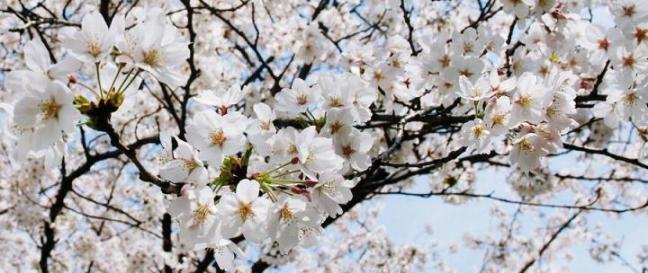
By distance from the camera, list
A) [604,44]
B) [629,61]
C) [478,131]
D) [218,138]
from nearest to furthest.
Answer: [218,138], [478,131], [629,61], [604,44]

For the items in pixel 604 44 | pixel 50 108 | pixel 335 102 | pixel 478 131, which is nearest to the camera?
pixel 50 108

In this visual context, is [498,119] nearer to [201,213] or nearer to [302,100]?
[302,100]

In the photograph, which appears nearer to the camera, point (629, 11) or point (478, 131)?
point (478, 131)

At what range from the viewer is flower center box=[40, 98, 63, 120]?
151 cm

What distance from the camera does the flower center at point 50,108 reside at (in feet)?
4.96

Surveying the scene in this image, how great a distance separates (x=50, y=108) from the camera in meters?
1.53

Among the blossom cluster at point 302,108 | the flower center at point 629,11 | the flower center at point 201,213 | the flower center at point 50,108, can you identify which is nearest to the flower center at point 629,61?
the blossom cluster at point 302,108

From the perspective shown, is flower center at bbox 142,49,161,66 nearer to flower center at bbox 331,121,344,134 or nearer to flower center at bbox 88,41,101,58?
flower center at bbox 88,41,101,58

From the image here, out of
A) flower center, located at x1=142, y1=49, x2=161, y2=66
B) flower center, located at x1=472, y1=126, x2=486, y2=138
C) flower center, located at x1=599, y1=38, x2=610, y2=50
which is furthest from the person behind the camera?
flower center, located at x1=599, y1=38, x2=610, y2=50

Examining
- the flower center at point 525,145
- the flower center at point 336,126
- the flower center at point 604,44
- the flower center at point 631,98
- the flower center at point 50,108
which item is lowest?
the flower center at point 525,145

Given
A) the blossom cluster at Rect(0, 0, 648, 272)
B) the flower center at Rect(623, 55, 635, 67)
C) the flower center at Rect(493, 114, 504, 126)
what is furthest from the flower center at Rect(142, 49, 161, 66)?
the flower center at Rect(623, 55, 635, 67)

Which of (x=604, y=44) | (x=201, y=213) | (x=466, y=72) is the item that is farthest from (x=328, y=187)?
(x=604, y=44)

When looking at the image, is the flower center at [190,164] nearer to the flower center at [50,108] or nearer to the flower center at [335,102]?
the flower center at [50,108]

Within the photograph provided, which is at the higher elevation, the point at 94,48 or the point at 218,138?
the point at 94,48
